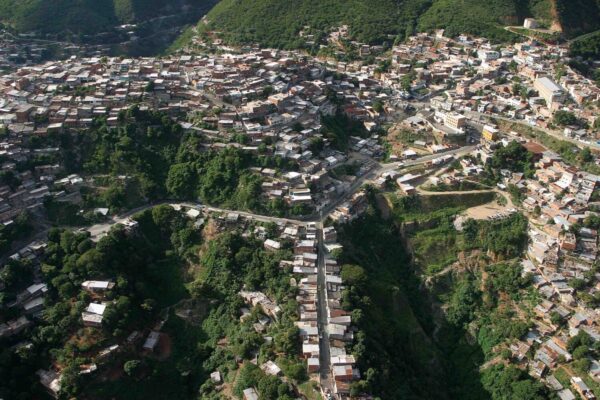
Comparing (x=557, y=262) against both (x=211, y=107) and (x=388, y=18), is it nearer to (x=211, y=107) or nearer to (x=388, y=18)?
(x=211, y=107)

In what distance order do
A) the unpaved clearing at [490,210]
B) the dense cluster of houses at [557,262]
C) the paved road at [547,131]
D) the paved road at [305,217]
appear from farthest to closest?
the paved road at [547,131], the unpaved clearing at [490,210], the paved road at [305,217], the dense cluster of houses at [557,262]

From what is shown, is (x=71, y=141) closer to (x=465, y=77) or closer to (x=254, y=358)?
(x=254, y=358)

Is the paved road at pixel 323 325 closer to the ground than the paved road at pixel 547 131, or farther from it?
closer to the ground

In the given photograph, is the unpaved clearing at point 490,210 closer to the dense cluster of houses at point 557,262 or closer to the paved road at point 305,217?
the dense cluster of houses at point 557,262

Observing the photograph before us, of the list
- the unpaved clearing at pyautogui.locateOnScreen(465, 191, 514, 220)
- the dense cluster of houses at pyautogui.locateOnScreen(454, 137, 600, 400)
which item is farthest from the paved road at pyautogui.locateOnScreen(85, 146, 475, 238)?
the dense cluster of houses at pyautogui.locateOnScreen(454, 137, 600, 400)

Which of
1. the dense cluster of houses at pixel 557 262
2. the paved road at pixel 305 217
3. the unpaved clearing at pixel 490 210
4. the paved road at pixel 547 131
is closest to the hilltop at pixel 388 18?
the paved road at pixel 547 131

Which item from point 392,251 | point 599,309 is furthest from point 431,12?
point 599,309

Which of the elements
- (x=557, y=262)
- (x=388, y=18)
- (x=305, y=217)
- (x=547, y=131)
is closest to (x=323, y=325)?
(x=305, y=217)
